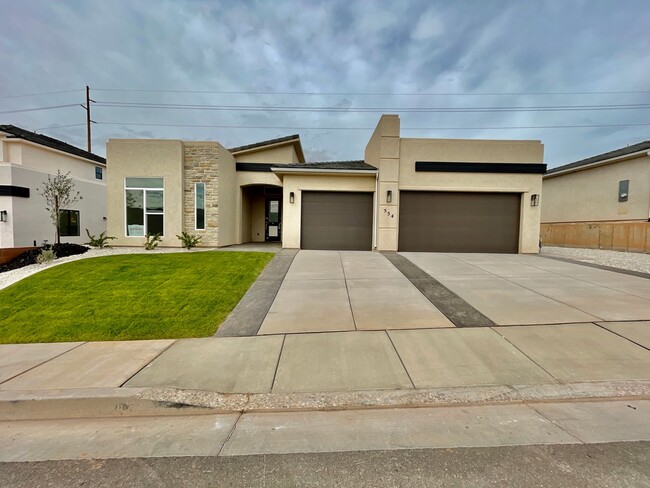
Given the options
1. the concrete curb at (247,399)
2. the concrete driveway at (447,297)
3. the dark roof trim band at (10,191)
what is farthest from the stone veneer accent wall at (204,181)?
the concrete curb at (247,399)

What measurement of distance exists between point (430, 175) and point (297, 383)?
37.0ft

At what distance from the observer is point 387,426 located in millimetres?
2883

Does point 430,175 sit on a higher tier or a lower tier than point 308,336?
higher

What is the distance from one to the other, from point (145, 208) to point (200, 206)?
2398 millimetres

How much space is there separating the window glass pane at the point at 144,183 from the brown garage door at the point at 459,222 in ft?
35.1

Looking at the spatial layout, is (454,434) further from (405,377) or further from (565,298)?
(565,298)

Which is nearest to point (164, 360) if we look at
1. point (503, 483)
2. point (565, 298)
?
point (503, 483)

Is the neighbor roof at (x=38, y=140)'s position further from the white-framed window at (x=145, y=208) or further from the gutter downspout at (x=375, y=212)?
the gutter downspout at (x=375, y=212)

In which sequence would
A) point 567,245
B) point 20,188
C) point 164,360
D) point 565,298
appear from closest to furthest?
point 164,360, point 565,298, point 20,188, point 567,245

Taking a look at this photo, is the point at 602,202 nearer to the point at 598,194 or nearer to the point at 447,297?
the point at 598,194

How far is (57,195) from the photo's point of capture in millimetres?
12492

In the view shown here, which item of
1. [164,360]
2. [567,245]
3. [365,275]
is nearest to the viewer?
[164,360]

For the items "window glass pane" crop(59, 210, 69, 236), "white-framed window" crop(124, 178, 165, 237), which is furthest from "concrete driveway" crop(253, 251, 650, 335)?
"window glass pane" crop(59, 210, 69, 236)

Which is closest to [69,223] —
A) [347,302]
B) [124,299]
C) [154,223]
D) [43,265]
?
[154,223]
